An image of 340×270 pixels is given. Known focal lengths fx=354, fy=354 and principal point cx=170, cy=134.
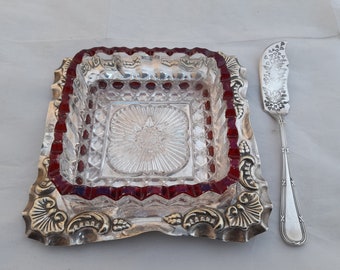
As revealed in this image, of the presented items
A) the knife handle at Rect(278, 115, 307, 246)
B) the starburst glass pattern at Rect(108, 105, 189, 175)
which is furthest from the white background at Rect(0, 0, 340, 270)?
the starburst glass pattern at Rect(108, 105, 189, 175)

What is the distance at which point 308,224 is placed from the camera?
468 mm

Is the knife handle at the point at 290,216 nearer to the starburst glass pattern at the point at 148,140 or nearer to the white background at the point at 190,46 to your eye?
the white background at the point at 190,46

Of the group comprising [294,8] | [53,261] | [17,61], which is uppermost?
[294,8]

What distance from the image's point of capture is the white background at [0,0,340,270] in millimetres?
445

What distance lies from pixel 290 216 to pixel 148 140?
23 centimetres

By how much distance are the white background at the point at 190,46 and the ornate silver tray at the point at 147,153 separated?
0.09 ft

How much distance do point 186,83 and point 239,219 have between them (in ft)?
0.86

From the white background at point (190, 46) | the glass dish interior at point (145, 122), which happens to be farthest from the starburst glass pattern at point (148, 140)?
the white background at point (190, 46)

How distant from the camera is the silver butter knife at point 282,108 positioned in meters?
0.46

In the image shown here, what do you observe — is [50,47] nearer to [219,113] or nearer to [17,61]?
[17,61]

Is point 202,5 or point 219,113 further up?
point 202,5

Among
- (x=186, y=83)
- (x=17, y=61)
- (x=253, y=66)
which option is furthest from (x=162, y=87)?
(x=17, y=61)

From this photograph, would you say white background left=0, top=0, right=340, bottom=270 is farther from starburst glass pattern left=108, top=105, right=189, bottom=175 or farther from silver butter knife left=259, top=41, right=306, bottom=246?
starburst glass pattern left=108, top=105, right=189, bottom=175

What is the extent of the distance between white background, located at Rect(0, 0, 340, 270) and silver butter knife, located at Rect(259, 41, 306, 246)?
0.01m
